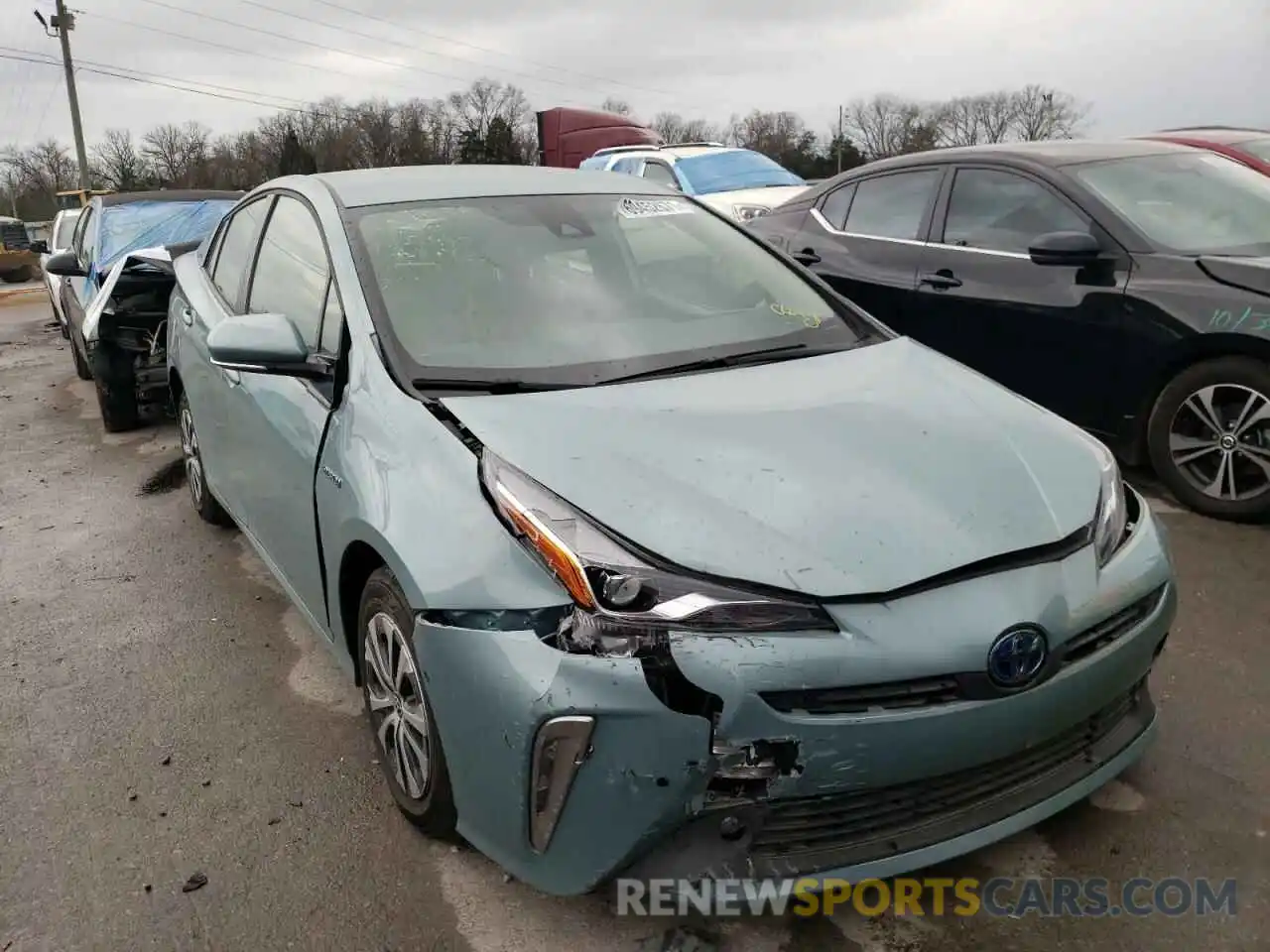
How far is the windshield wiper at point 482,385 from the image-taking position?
2422 millimetres

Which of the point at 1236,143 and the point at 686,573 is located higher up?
the point at 1236,143

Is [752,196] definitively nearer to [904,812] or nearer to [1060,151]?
[1060,151]

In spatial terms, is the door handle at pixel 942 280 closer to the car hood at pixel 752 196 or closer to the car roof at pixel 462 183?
the car roof at pixel 462 183

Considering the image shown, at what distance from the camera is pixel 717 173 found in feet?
36.7

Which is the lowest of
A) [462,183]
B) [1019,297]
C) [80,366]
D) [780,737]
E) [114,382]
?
[80,366]

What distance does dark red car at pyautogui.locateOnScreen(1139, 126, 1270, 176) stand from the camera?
6.00 meters

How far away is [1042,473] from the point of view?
2.20 metres

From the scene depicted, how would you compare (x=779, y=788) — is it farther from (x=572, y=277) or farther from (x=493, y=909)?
(x=572, y=277)

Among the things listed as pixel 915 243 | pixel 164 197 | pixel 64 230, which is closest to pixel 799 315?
pixel 915 243

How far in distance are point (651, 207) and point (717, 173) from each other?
8.17 m

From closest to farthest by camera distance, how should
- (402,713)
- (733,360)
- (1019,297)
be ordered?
(402,713), (733,360), (1019,297)

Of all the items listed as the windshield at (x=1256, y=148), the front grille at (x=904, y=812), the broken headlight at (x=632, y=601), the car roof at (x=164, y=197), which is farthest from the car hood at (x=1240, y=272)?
the car roof at (x=164, y=197)

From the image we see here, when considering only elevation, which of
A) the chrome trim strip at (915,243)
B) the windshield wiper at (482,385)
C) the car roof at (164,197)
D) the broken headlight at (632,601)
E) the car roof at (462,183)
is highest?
the car roof at (462,183)

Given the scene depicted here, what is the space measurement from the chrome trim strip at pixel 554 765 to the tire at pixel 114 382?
583 cm
